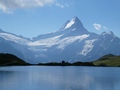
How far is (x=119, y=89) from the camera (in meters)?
92.4

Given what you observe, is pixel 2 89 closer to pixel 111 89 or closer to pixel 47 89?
pixel 47 89

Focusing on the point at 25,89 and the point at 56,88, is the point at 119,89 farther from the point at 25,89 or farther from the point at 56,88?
the point at 25,89

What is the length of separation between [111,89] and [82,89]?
11.1m

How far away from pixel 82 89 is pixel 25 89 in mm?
18853

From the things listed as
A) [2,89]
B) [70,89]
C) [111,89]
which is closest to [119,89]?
[111,89]

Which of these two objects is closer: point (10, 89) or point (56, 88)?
point (10, 89)

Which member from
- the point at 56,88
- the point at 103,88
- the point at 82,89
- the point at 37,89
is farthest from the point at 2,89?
the point at 103,88

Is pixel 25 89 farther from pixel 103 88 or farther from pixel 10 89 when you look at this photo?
pixel 103 88

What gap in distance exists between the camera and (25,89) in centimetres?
8600

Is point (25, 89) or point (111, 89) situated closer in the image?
point (25, 89)

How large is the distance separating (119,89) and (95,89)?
8.66 metres

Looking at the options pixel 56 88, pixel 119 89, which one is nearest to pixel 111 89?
pixel 119 89

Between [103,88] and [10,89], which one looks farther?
[103,88]

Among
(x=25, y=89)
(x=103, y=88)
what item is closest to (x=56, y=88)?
(x=25, y=89)
